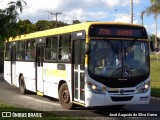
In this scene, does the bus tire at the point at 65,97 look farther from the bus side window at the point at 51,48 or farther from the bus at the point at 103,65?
the bus side window at the point at 51,48

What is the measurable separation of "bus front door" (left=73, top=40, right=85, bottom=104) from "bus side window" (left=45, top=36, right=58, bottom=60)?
75.4 inches

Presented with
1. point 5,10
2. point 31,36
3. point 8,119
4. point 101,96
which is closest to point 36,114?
point 8,119

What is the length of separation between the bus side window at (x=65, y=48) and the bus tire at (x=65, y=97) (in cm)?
102

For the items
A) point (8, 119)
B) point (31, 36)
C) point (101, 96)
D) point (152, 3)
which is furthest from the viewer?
point (152, 3)

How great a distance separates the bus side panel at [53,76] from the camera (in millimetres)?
13656

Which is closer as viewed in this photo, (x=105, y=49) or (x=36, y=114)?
(x=36, y=114)

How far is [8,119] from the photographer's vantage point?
32.3 ft

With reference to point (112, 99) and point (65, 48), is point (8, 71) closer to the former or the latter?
point (65, 48)

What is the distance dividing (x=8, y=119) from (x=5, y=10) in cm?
279

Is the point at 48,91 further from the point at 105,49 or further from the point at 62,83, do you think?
the point at 105,49

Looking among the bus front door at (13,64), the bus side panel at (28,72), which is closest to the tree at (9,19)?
the bus side panel at (28,72)

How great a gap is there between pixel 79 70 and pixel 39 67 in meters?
4.72

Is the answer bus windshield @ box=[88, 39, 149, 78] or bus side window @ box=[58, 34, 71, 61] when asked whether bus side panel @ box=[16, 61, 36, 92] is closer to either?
bus side window @ box=[58, 34, 71, 61]

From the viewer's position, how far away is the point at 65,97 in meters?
13.8
